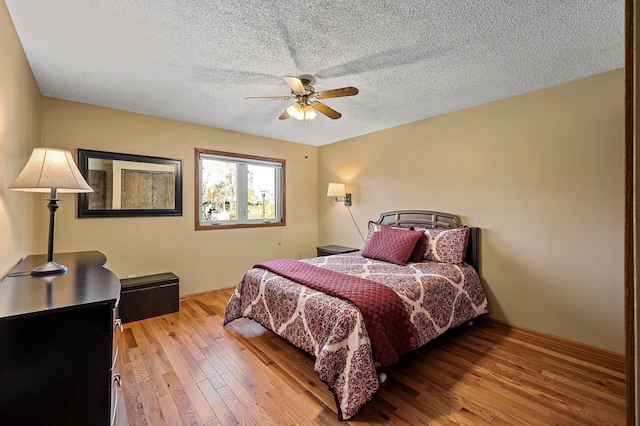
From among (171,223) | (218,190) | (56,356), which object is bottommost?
(56,356)

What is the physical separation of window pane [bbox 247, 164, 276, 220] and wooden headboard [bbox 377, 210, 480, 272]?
1.85 meters

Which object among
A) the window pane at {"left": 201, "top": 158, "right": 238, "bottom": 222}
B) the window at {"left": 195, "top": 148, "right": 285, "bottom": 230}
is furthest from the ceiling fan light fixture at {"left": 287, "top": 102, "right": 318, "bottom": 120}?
the window pane at {"left": 201, "top": 158, "right": 238, "bottom": 222}

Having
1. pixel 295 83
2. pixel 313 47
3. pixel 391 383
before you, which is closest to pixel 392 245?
pixel 391 383

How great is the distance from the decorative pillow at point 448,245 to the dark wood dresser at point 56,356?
2928 mm

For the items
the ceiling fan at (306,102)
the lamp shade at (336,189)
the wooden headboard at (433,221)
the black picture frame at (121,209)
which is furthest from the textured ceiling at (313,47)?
the lamp shade at (336,189)

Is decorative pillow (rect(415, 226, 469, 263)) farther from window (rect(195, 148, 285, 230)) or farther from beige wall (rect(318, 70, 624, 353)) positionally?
window (rect(195, 148, 285, 230))

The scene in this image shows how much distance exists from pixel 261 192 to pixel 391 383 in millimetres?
3434

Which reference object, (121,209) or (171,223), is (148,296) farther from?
(121,209)

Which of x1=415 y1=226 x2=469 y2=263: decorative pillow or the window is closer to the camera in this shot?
x1=415 y1=226 x2=469 y2=263: decorative pillow

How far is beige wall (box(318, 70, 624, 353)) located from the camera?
Answer: 241 centimetres

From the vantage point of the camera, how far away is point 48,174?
1.60 meters

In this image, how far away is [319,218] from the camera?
17.5 ft

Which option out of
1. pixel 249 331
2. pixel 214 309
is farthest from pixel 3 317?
pixel 214 309

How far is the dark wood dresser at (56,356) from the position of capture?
1045 millimetres
